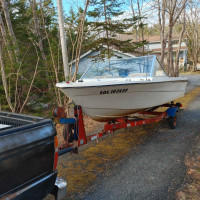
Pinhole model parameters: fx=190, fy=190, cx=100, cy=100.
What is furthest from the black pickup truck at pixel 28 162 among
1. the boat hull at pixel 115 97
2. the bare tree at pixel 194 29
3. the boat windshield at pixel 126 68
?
the bare tree at pixel 194 29

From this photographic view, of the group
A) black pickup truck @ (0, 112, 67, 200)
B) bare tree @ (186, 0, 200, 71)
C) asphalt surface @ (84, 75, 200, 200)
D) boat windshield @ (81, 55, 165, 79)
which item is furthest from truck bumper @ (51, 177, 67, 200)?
bare tree @ (186, 0, 200, 71)

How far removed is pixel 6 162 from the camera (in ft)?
5.25

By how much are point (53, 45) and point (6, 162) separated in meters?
6.85

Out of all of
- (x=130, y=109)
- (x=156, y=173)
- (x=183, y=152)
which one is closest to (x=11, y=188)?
(x=156, y=173)

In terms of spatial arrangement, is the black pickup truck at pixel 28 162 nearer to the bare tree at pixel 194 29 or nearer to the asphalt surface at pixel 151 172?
the asphalt surface at pixel 151 172

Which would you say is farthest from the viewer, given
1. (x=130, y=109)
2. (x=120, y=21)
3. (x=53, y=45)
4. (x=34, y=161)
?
(x=120, y=21)

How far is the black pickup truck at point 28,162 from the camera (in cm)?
162

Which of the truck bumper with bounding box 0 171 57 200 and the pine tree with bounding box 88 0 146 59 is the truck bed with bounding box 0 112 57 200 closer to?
the truck bumper with bounding box 0 171 57 200

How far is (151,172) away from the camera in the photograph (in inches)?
131

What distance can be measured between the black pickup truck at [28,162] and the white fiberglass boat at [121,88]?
164 centimetres

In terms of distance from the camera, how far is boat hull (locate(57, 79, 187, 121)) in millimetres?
3635

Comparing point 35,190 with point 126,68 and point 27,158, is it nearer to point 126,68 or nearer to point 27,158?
point 27,158

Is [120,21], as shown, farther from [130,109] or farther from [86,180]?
[86,180]

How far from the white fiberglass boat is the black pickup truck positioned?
1645mm
